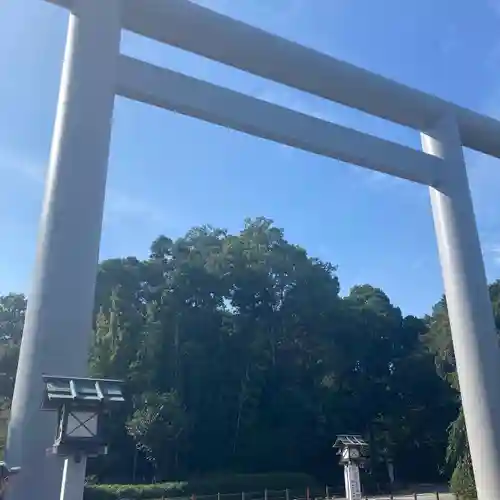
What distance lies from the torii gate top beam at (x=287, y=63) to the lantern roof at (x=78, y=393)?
3.69 m

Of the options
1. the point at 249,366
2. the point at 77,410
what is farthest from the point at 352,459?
the point at 249,366

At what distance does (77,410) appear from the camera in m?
3.78

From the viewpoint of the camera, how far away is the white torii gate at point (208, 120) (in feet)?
14.3

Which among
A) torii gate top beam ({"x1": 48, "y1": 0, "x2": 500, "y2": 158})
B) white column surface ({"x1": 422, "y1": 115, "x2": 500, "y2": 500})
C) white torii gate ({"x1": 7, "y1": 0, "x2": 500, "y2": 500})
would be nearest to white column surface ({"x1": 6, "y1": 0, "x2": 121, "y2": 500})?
white torii gate ({"x1": 7, "y1": 0, "x2": 500, "y2": 500})

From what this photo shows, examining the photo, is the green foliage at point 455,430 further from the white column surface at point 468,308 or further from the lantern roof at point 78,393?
the lantern roof at point 78,393

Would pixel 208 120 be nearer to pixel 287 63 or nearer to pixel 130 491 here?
pixel 287 63

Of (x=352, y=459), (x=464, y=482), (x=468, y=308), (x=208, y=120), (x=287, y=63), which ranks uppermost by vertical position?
(x=287, y=63)

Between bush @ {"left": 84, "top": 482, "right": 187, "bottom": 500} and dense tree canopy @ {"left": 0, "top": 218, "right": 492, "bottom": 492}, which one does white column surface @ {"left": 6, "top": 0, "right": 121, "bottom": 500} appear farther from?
dense tree canopy @ {"left": 0, "top": 218, "right": 492, "bottom": 492}

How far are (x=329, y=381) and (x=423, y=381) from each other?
172 inches

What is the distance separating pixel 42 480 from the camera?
13.6ft

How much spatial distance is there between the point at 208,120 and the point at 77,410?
11.6 feet

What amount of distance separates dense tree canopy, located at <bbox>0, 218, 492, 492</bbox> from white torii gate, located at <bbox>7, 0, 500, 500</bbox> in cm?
1420

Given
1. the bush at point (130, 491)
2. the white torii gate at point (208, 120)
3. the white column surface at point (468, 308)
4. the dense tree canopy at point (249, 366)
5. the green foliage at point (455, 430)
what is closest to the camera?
the white torii gate at point (208, 120)

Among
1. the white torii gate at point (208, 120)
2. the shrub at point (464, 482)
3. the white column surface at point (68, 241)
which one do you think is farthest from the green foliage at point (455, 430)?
the white column surface at point (68, 241)
